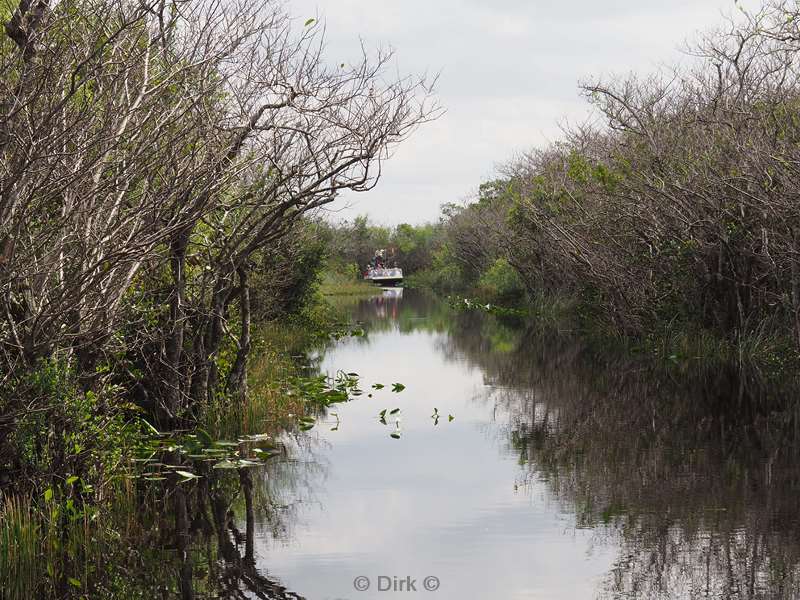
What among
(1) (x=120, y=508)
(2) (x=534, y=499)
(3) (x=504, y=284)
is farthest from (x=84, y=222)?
(3) (x=504, y=284)

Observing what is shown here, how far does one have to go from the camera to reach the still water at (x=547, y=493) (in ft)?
27.6

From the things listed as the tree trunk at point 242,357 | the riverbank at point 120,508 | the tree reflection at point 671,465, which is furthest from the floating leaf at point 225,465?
the tree reflection at point 671,465

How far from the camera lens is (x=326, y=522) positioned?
10.4 m

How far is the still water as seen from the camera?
8.41 m

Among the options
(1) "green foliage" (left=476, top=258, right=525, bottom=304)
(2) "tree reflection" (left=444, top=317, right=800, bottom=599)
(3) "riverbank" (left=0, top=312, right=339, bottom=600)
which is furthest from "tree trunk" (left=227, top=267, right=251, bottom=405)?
(1) "green foliage" (left=476, top=258, right=525, bottom=304)

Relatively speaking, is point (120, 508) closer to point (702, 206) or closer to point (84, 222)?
point (84, 222)

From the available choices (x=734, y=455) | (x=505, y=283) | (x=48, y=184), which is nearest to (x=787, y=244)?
(x=734, y=455)

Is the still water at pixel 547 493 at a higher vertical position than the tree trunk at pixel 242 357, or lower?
lower

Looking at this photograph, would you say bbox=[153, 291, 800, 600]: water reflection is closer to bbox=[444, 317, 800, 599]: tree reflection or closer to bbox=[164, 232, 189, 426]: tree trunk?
bbox=[444, 317, 800, 599]: tree reflection

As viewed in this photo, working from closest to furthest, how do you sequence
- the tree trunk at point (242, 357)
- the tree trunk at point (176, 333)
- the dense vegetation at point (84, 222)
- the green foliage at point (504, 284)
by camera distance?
the dense vegetation at point (84, 222)
the tree trunk at point (176, 333)
the tree trunk at point (242, 357)
the green foliage at point (504, 284)

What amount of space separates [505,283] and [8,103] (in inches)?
1698

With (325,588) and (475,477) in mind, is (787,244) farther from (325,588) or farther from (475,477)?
(325,588)

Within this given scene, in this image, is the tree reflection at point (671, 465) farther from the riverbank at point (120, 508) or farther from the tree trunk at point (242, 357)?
the tree trunk at point (242, 357)

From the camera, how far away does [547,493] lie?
445 inches
